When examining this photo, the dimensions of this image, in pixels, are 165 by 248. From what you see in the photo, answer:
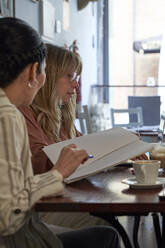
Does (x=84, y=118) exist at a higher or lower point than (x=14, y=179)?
lower

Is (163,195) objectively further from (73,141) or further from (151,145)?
(73,141)

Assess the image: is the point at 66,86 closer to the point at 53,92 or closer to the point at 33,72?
the point at 53,92

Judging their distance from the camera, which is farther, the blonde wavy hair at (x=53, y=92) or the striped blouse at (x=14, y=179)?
the blonde wavy hair at (x=53, y=92)

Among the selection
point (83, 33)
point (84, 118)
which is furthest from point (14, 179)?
point (83, 33)

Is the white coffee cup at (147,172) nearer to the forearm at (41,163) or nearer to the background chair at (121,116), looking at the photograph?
the forearm at (41,163)

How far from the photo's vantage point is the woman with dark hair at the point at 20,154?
35.9 inches

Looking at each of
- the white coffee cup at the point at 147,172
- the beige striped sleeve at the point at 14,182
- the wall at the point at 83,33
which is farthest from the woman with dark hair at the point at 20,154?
the wall at the point at 83,33

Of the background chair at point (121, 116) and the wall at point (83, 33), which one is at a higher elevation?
the wall at point (83, 33)

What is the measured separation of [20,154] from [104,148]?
0.59 metres

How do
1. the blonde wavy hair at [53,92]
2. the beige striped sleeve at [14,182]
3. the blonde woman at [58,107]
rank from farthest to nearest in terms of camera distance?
the blonde wavy hair at [53,92] → the blonde woman at [58,107] → the beige striped sleeve at [14,182]

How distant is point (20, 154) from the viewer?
98cm

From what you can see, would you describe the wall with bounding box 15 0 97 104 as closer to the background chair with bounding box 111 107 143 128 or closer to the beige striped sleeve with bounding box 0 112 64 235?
the background chair with bounding box 111 107 143 128

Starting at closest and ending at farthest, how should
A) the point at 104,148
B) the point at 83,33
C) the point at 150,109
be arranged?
the point at 104,148
the point at 150,109
the point at 83,33

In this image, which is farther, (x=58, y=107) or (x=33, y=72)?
(x=58, y=107)
